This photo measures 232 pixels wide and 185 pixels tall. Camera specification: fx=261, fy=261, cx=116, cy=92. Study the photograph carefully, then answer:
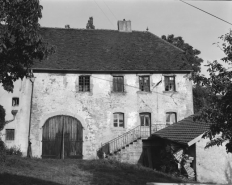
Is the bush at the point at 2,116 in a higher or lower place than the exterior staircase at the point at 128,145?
higher

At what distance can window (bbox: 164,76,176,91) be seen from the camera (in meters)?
21.0

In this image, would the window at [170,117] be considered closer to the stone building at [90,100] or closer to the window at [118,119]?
the stone building at [90,100]

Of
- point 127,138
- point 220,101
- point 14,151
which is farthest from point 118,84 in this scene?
point 220,101

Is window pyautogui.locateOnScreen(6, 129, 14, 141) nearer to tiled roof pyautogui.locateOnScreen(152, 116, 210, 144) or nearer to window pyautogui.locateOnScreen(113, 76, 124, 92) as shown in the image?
window pyautogui.locateOnScreen(113, 76, 124, 92)

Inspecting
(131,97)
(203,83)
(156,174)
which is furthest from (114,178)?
(131,97)

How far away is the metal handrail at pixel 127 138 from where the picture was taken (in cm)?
1878

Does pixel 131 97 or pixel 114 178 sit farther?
pixel 131 97

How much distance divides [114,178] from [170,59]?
41.8 ft

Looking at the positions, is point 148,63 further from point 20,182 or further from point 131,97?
point 20,182

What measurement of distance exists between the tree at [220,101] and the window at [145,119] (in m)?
13.5

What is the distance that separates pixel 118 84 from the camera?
2055cm

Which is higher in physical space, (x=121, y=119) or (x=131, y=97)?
(x=131, y=97)

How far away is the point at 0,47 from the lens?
7.64m

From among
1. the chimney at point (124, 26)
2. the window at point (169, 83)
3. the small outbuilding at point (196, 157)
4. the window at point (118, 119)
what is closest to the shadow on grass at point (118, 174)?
the small outbuilding at point (196, 157)
